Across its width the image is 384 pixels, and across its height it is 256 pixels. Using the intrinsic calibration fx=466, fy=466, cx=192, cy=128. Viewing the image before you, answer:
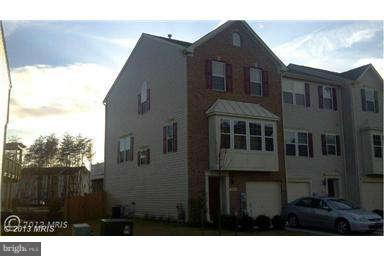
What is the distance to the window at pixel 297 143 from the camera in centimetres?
2665

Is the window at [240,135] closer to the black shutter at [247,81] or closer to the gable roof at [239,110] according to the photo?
the gable roof at [239,110]

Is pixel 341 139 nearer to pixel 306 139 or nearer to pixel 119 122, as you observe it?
pixel 306 139

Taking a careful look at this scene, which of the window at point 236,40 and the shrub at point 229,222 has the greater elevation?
the window at point 236,40

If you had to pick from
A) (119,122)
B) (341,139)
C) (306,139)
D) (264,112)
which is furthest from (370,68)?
(119,122)

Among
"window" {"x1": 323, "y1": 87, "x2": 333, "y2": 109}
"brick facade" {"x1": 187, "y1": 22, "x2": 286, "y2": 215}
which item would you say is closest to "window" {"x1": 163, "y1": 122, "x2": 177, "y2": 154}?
"brick facade" {"x1": 187, "y1": 22, "x2": 286, "y2": 215}

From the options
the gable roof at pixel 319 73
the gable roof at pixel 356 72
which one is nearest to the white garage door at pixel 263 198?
the gable roof at pixel 319 73

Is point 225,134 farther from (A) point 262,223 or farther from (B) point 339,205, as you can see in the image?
(B) point 339,205

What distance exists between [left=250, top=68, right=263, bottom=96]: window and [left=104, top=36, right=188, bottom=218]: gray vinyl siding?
4244 mm

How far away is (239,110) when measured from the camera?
23016 mm

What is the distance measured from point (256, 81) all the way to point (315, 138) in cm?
577

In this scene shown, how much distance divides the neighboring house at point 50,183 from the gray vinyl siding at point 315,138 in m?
15.1

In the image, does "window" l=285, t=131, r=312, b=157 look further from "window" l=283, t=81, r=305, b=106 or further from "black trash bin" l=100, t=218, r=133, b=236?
"black trash bin" l=100, t=218, r=133, b=236

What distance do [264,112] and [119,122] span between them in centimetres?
989

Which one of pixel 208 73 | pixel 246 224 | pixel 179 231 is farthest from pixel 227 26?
pixel 179 231
